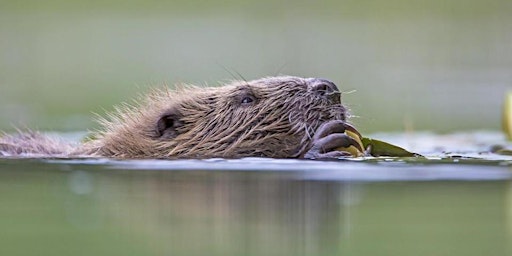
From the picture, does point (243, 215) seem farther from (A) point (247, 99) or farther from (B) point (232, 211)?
(A) point (247, 99)

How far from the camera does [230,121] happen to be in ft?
19.7

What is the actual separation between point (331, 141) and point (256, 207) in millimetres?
1191

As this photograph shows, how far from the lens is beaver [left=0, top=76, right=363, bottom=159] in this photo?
5715 millimetres

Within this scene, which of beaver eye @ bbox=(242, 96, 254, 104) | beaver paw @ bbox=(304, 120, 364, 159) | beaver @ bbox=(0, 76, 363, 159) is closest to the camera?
beaver paw @ bbox=(304, 120, 364, 159)

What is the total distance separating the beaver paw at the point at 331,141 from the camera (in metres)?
5.52

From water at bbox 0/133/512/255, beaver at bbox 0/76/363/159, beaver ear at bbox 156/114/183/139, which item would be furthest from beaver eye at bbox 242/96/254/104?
water at bbox 0/133/512/255

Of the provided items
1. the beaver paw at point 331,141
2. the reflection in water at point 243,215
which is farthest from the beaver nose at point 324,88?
the reflection in water at point 243,215

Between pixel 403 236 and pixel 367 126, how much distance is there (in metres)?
6.05

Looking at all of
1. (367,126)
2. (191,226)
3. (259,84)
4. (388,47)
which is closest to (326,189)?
(191,226)

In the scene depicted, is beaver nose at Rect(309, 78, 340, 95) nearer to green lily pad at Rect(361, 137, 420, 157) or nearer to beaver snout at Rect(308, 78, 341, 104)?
beaver snout at Rect(308, 78, 341, 104)

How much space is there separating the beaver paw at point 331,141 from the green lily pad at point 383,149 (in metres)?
0.33

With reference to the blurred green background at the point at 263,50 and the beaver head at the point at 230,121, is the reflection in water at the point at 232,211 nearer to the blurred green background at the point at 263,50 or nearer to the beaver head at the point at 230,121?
the beaver head at the point at 230,121

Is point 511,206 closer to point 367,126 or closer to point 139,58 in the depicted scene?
point 367,126

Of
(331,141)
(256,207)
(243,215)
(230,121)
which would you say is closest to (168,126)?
(230,121)
